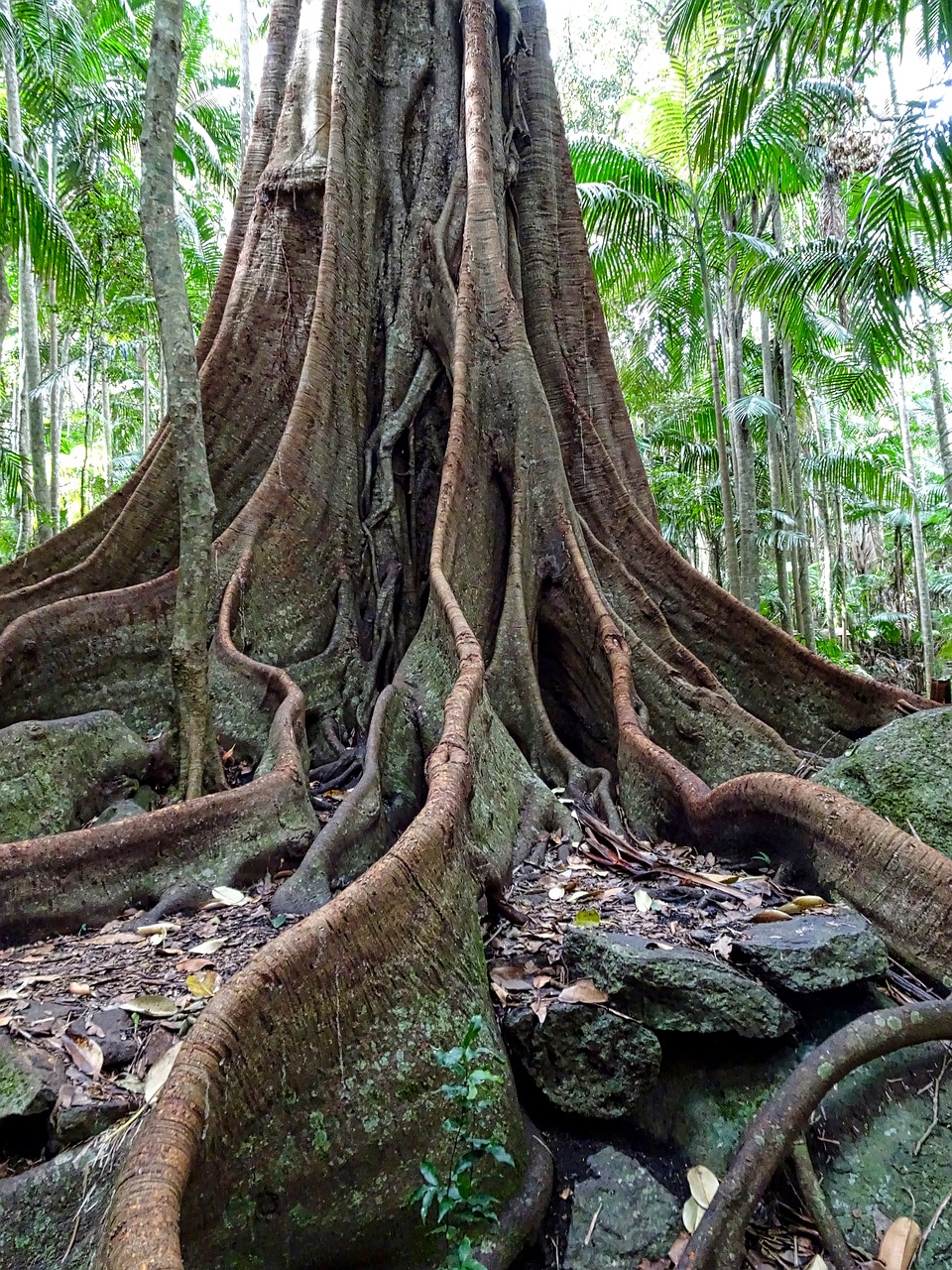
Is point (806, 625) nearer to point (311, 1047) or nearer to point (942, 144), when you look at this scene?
point (942, 144)

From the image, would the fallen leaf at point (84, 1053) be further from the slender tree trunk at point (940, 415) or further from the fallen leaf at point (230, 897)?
the slender tree trunk at point (940, 415)

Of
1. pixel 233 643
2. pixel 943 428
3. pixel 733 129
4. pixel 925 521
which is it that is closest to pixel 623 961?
pixel 233 643

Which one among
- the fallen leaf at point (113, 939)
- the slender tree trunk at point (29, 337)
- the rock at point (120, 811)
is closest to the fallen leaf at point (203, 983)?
the fallen leaf at point (113, 939)

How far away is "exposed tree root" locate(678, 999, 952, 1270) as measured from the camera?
1.85 metres

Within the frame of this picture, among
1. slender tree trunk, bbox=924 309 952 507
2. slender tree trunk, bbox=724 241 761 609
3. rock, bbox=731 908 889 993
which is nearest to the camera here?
rock, bbox=731 908 889 993

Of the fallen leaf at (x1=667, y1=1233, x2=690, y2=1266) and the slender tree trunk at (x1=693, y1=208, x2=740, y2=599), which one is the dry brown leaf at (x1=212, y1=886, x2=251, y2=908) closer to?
the fallen leaf at (x1=667, y1=1233, x2=690, y2=1266)

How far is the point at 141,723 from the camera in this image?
430 cm

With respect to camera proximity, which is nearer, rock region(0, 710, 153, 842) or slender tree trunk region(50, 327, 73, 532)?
rock region(0, 710, 153, 842)

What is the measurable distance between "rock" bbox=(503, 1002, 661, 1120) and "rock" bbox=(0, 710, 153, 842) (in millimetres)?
2186

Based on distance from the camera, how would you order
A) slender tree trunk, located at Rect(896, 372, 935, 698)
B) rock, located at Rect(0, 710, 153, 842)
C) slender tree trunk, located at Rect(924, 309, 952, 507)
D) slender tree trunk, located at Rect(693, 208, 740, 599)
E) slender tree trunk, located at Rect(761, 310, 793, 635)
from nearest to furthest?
rock, located at Rect(0, 710, 153, 842) < slender tree trunk, located at Rect(924, 309, 952, 507) < slender tree trunk, located at Rect(693, 208, 740, 599) < slender tree trunk, located at Rect(896, 372, 935, 698) < slender tree trunk, located at Rect(761, 310, 793, 635)

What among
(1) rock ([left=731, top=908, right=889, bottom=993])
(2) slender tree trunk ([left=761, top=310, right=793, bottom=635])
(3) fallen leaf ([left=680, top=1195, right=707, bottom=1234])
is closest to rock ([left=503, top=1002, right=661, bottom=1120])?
(3) fallen leaf ([left=680, top=1195, right=707, bottom=1234])

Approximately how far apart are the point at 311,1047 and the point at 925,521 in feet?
89.7

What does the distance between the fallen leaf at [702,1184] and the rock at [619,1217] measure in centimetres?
6

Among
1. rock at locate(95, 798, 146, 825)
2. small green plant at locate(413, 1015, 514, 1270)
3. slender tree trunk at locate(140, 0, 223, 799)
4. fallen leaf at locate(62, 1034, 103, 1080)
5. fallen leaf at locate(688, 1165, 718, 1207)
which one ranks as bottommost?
fallen leaf at locate(688, 1165, 718, 1207)
